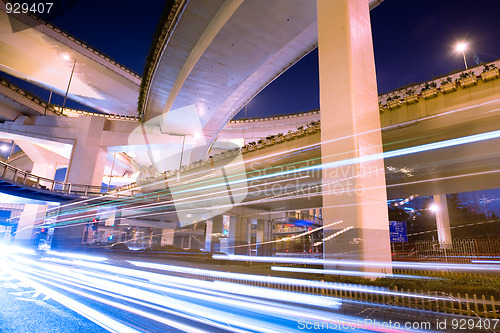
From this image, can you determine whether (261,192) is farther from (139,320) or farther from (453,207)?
(453,207)

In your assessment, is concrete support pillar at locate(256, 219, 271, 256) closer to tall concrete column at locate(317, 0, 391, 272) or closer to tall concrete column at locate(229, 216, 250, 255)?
tall concrete column at locate(229, 216, 250, 255)

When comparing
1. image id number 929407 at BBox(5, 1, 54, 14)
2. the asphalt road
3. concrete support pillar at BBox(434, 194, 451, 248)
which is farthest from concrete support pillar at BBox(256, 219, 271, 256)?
image id number 929407 at BBox(5, 1, 54, 14)

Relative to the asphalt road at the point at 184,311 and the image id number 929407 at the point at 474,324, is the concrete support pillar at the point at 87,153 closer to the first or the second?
the asphalt road at the point at 184,311

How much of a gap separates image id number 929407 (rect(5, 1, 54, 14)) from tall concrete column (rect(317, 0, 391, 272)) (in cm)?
3025

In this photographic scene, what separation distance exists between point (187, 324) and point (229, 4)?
56.8ft

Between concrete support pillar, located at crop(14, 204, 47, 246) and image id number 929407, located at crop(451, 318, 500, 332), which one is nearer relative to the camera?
image id number 929407, located at crop(451, 318, 500, 332)

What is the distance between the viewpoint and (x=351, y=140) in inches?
416

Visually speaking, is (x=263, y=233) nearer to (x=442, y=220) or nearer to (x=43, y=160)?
(x=442, y=220)

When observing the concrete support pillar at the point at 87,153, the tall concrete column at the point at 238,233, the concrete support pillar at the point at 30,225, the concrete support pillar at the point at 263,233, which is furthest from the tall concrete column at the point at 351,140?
the concrete support pillar at the point at 30,225

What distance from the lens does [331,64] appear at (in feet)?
38.8
